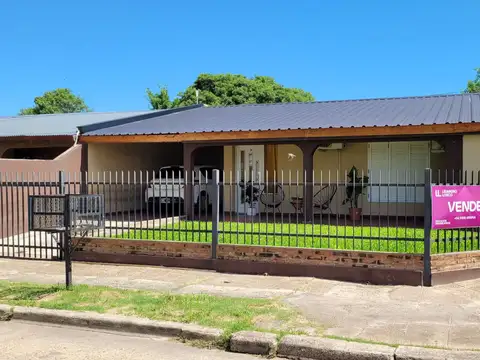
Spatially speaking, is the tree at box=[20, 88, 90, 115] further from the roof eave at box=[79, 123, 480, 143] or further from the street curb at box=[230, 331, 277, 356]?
the street curb at box=[230, 331, 277, 356]

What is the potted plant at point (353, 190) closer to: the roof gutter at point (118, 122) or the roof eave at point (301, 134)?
the roof eave at point (301, 134)

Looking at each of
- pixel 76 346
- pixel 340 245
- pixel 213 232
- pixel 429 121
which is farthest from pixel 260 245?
pixel 429 121

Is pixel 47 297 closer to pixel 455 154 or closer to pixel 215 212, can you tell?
pixel 215 212

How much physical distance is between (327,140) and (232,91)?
1050 inches

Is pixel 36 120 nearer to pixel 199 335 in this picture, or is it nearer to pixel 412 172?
pixel 412 172

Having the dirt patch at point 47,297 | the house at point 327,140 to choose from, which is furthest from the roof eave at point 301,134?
the dirt patch at point 47,297

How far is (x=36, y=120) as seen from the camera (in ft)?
73.7

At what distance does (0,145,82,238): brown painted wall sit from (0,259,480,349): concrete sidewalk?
90.8 inches

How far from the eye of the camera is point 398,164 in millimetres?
15703

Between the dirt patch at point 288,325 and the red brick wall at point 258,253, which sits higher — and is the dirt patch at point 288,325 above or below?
below

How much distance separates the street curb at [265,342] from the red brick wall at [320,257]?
125 inches

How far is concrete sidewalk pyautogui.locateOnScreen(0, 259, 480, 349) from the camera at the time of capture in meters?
5.82

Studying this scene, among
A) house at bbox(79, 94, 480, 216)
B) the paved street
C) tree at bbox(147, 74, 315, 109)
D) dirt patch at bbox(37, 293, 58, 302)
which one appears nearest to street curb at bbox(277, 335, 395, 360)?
the paved street

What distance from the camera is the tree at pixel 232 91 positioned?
39.7 meters
